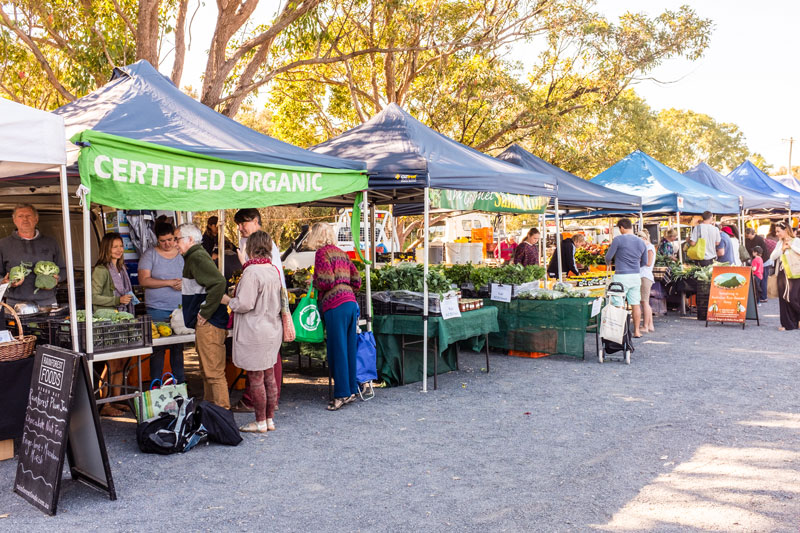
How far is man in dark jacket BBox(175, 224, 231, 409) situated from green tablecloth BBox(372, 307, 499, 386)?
2.04 m

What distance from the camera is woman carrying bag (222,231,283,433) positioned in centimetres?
567

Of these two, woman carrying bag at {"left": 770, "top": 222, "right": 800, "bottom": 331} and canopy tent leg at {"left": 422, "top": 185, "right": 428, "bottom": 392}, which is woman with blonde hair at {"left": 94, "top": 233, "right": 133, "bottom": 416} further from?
woman carrying bag at {"left": 770, "top": 222, "right": 800, "bottom": 331}

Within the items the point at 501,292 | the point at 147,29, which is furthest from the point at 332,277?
the point at 147,29

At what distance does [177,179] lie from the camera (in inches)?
210

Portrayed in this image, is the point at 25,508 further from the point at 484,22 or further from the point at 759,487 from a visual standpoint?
the point at 484,22

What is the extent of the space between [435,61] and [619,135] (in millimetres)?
19027

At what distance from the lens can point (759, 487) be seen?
4523 millimetres

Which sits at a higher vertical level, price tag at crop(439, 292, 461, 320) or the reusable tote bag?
price tag at crop(439, 292, 461, 320)

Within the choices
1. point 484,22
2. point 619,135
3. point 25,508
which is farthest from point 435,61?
point 619,135

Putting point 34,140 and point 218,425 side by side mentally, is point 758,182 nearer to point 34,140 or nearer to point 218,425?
point 218,425

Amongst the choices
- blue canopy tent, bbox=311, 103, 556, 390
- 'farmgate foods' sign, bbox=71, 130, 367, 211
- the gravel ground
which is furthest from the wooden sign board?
'farmgate foods' sign, bbox=71, 130, 367, 211

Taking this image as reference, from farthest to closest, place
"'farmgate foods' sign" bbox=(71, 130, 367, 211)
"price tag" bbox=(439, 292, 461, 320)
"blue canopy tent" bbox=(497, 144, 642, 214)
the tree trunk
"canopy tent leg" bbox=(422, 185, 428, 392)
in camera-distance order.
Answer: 1. "blue canopy tent" bbox=(497, 144, 642, 214)
2. the tree trunk
3. "price tag" bbox=(439, 292, 461, 320)
4. "canopy tent leg" bbox=(422, 185, 428, 392)
5. "'farmgate foods' sign" bbox=(71, 130, 367, 211)

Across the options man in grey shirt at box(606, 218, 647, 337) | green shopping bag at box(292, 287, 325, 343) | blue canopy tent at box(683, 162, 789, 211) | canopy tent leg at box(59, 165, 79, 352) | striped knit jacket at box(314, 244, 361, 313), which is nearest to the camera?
canopy tent leg at box(59, 165, 79, 352)

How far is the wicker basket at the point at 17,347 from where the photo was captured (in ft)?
16.0
